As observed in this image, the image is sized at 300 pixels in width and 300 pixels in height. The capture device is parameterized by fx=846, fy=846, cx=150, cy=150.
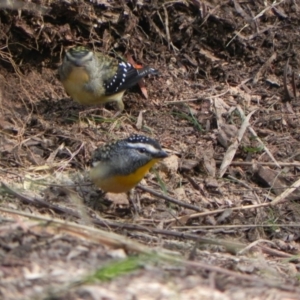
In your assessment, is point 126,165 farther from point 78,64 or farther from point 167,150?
point 78,64

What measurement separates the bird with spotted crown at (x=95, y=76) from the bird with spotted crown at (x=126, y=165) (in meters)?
1.98

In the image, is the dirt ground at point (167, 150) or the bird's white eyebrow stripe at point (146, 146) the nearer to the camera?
the dirt ground at point (167, 150)

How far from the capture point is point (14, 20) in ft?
31.9

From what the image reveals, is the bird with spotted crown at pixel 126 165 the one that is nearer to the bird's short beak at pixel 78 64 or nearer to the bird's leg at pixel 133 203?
the bird's leg at pixel 133 203

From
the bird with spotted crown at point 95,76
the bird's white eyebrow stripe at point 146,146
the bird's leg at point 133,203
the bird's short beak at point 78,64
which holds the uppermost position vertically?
the bird's short beak at point 78,64

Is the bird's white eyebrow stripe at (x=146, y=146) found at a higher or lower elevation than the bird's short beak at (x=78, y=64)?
lower

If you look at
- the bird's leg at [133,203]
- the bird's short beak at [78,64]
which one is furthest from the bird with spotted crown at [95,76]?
the bird's leg at [133,203]

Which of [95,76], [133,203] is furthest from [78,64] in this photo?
[133,203]

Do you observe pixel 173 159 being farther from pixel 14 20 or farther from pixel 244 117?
pixel 14 20

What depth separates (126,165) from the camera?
26.2 ft

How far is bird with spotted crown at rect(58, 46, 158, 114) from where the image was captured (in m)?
9.77

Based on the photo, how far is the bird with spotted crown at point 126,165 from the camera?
7949 mm

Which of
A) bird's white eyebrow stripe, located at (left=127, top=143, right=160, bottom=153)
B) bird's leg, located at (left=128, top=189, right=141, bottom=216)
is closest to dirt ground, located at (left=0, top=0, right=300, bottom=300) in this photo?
bird's leg, located at (left=128, top=189, right=141, bottom=216)

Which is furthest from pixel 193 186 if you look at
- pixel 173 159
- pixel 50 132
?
pixel 50 132
